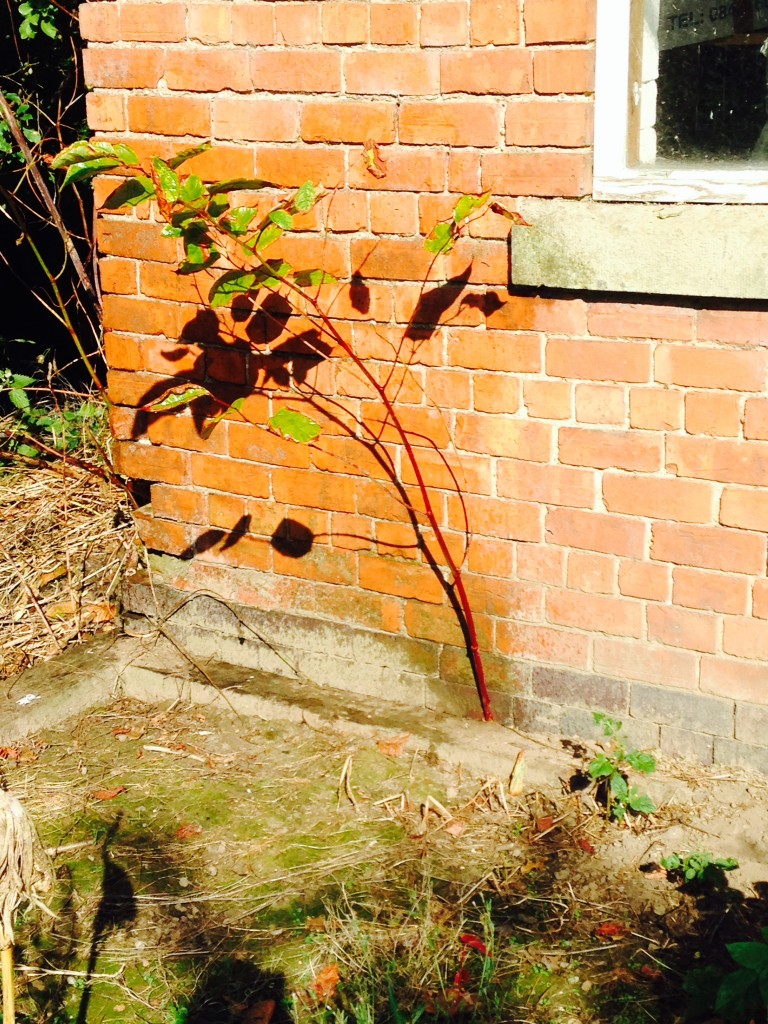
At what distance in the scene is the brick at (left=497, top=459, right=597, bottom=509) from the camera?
11.6 feet

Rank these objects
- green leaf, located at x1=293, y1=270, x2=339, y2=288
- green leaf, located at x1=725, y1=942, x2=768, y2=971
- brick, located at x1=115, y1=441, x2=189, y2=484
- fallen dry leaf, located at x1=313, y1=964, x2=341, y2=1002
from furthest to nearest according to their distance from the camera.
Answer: brick, located at x1=115, y1=441, x2=189, y2=484 < green leaf, located at x1=293, y1=270, x2=339, y2=288 < fallen dry leaf, located at x1=313, y1=964, x2=341, y2=1002 < green leaf, located at x1=725, y1=942, x2=768, y2=971

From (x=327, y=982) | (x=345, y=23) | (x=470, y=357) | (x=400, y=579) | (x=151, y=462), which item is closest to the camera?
(x=327, y=982)

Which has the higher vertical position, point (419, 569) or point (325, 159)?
point (325, 159)

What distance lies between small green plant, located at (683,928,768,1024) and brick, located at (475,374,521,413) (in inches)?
64.9

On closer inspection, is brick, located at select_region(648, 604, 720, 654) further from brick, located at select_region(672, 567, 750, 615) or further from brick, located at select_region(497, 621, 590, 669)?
brick, located at select_region(497, 621, 590, 669)

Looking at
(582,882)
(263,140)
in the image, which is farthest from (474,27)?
(582,882)

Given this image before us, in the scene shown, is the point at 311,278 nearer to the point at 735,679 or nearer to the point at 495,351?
the point at 495,351

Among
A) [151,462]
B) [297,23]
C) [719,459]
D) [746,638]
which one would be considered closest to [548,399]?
[719,459]

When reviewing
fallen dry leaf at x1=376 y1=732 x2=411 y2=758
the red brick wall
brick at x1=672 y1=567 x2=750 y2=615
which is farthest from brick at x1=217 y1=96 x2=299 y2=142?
fallen dry leaf at x1=376 y1=732 x2=411 y2=758

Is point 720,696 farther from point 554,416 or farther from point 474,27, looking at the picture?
point 474,27

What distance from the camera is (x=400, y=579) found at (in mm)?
3965

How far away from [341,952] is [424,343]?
5.83 feet

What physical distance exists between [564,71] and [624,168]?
309mm

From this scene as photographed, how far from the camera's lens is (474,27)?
3328 millimetres
